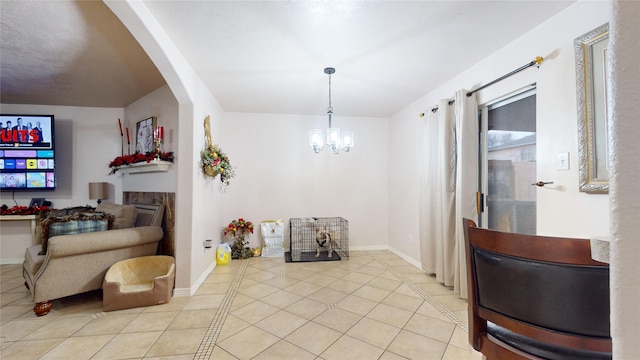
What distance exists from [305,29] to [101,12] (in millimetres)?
1504

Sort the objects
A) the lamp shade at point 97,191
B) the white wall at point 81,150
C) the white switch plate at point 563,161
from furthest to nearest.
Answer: the white wall at point 81,150 → the lamp shade at point 97,191 → the white switch plate at point 563,161

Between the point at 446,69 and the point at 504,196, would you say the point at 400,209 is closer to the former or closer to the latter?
the point at 504,196

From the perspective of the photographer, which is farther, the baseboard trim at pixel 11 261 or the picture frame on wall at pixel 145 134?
the baseboard trim at pixel 11 261

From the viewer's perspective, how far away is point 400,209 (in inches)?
168

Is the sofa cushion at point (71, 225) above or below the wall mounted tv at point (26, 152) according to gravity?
below

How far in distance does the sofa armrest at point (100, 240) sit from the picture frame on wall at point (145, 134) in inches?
43.3

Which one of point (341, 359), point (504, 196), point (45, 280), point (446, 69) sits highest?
point (446, 69)

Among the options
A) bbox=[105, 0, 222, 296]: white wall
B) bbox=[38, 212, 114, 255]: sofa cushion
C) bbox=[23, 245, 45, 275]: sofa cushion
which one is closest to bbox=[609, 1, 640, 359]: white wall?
bbox=[105, 0, 222, 296]: white wall

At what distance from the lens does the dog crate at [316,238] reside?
13.8ft

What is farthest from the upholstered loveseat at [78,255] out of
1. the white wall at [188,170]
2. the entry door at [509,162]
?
the entry door at [509,162]

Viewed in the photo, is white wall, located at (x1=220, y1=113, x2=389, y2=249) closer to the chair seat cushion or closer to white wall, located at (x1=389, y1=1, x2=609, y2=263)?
white wall, located at (x1=389, y1=1, x2=609, y2=263)

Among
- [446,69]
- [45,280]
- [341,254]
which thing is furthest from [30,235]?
[446,69]

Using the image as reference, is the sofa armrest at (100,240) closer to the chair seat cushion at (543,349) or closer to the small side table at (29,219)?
the small side table at (29,219)

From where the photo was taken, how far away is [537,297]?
92cm
